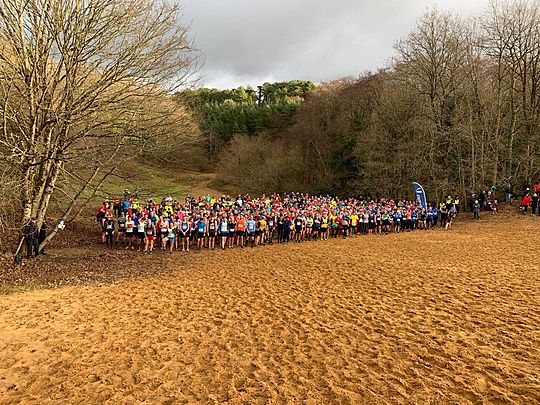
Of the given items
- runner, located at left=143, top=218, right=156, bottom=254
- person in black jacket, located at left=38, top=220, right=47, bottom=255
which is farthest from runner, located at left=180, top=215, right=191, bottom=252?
person in black jacket, located at left=38, top=220, right=47, bottom=255

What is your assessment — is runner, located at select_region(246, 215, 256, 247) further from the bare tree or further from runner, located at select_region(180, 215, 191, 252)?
the bare tree

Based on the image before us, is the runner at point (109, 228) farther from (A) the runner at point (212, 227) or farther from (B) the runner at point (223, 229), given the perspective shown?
(B) the runner at point (223, 229)

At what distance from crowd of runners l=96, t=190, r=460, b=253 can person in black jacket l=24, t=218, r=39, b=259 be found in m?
2.86

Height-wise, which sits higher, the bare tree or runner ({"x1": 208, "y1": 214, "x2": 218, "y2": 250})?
the bare tree

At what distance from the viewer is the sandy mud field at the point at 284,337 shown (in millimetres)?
5676

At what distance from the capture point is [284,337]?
7.57m

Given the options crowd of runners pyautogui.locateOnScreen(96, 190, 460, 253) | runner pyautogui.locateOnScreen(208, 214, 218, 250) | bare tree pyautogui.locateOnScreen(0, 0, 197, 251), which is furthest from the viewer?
runner pyautogui.locateOnScreen(208, 214, 218, 250)

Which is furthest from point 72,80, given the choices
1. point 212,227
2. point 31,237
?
point 212,227

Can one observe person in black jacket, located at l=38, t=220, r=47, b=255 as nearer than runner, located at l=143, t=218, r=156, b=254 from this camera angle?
Yes

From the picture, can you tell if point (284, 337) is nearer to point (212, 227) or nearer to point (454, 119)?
point (212, 227)

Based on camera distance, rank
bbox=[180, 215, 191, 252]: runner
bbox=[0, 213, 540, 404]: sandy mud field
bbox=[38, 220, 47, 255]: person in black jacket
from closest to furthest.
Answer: bbox=[0, 213, 540, 404]: sandy mud field < bbox=[38, 220, 47, 255]: person in black jacket < bbox=[180, 215, 191, 252]: runner

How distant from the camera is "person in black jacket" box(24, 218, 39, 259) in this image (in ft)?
41.0

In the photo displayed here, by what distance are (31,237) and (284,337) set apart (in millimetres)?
10811

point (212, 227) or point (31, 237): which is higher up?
point (212, 227)
